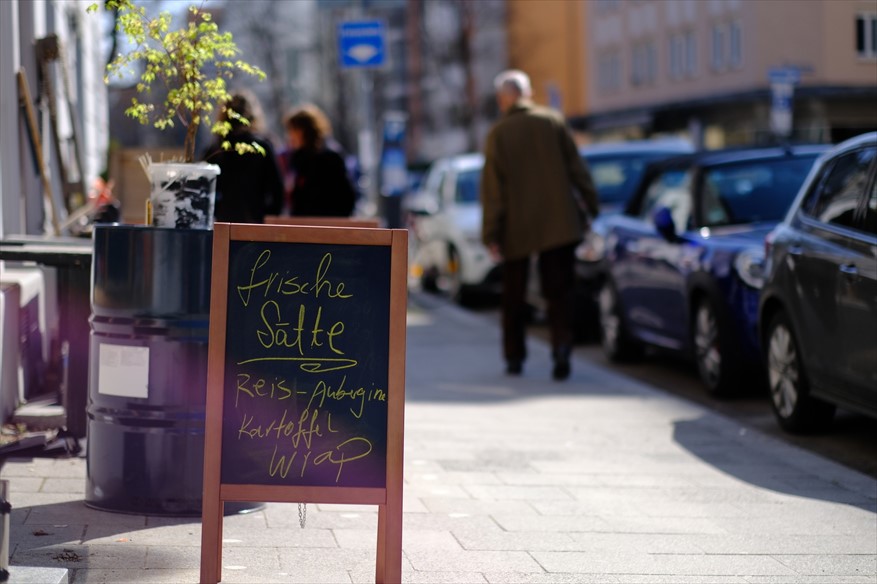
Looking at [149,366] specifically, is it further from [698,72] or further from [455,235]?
[698,72]

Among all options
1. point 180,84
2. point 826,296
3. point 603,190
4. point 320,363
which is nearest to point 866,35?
point 603,190

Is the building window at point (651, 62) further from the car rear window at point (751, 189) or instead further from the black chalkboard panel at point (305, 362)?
the black chalkboard panel at point (305, 362)

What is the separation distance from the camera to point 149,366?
6.16 meters

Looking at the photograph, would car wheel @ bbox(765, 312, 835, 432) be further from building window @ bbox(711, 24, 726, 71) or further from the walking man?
building window @ bbox(711, 24, 726, 71)

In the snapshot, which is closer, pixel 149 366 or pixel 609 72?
pixel 149 366

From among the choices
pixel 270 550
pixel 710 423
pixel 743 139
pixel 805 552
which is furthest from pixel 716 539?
pixel 743 139

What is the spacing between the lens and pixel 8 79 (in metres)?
10.4

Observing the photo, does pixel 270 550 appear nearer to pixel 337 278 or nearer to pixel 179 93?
pixel 337 278

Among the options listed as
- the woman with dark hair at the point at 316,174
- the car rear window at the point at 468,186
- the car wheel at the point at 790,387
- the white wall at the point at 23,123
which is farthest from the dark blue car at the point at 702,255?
the car rear window at the point at 468,186

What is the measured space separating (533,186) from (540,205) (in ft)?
0.51

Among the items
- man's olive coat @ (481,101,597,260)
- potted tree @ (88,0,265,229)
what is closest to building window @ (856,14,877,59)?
man's olive coat @ (481,101,597,260)

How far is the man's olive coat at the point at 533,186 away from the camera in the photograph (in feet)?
37.8

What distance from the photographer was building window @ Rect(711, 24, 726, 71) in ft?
164

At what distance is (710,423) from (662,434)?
0.53 m
